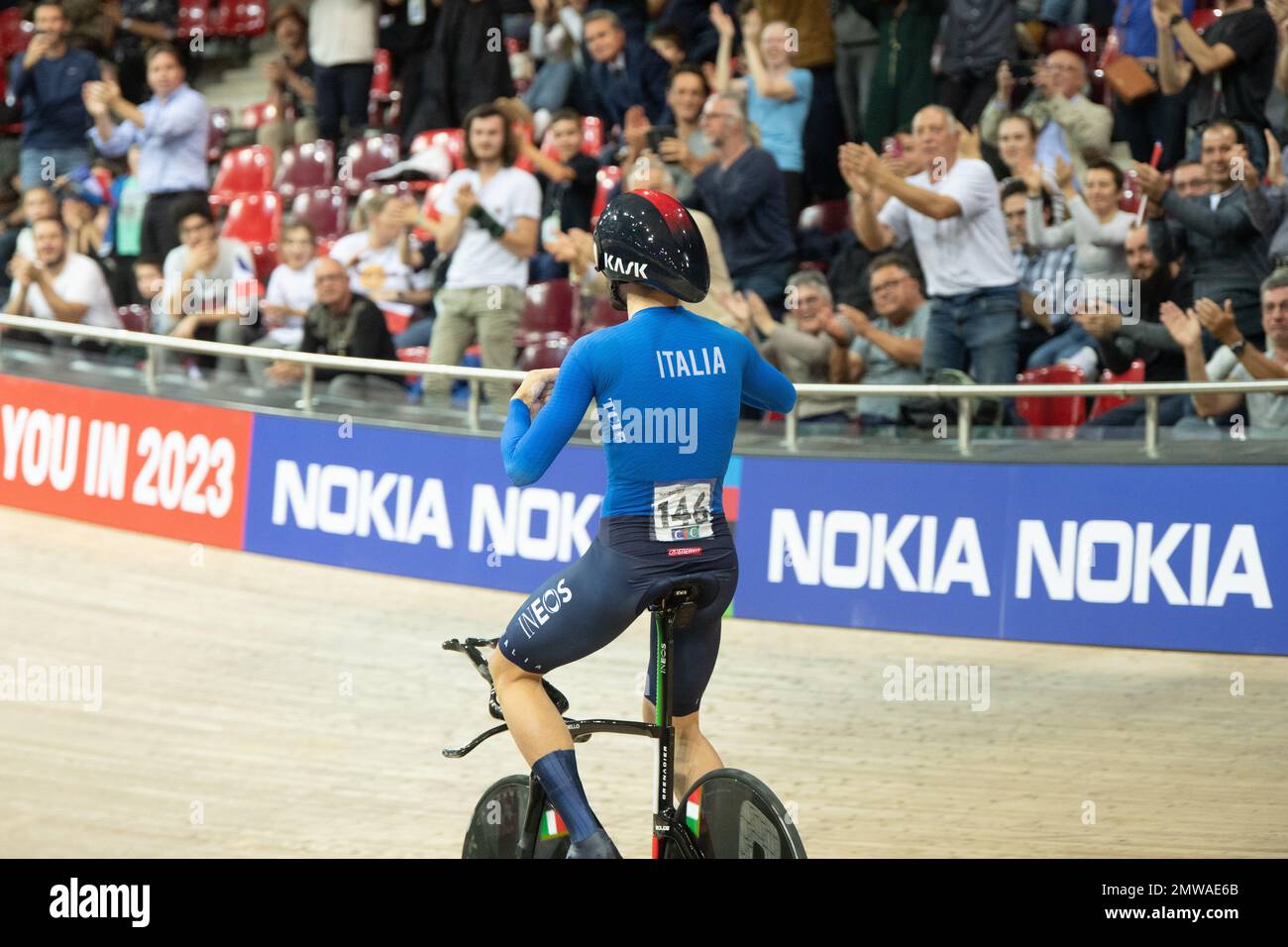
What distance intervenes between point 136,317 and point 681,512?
28.8 ft

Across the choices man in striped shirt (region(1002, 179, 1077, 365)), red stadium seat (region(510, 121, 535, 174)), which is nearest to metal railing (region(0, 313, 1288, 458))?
man in striped shirt (region(1002, 179, 1077, 365))

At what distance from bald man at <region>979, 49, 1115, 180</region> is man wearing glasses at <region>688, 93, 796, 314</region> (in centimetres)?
147

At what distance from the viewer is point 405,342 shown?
439 inches

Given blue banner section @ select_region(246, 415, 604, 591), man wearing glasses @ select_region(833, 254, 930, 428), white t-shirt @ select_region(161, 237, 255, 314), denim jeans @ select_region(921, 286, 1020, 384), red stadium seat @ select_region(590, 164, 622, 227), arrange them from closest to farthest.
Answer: denim jeans @ select_region(921, 286, 1020, 384)
man wearing glasses @ select_region(833, 254, 930, 428)
blue banner section @ select_region(246, 415, 604, 591)
red stadium seat @ select_region(590, 164, 622, 227)
white t-shirt @ select_region(161, 237, 255, 314)

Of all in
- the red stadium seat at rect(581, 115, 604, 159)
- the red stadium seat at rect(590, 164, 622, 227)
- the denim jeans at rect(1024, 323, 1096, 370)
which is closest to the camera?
the denim jeans at rect(1024, 323, 1096, 370)

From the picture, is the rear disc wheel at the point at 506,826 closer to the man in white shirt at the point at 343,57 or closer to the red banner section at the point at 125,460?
the red banner section at the point at 125,460

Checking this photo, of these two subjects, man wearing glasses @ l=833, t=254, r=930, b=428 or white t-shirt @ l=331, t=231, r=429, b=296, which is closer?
man wearing glasses @ l=833, t=254, r=930, b=428

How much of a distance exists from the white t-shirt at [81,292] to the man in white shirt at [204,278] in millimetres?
458

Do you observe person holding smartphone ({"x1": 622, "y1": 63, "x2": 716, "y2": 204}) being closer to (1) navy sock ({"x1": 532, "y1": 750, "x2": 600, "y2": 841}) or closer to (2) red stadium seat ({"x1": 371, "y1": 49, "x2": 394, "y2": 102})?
(2) red stadium seat ({"x1": 371, "y1": 49, "x2": 394, "y2": 102})

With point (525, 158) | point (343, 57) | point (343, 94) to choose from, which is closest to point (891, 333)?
point (525, 158)

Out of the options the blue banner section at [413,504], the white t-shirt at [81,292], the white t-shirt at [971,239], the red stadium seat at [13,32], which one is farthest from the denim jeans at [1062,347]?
the red stadium seat at [13,32]

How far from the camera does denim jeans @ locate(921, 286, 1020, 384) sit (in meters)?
8.88

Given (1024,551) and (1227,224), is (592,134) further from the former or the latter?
(1024,551)

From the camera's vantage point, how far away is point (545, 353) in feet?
34.0
